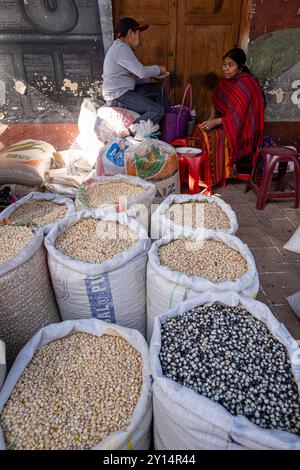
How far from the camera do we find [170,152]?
2.79 metres

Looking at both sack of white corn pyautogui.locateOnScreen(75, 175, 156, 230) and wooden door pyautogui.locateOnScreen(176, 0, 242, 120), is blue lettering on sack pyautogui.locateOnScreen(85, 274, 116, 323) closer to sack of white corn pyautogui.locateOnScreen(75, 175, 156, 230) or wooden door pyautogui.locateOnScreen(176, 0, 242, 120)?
sack of white corn pyautogui.locateOnScreen(75, 175, 156, 230)

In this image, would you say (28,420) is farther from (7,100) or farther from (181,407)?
(7,100)

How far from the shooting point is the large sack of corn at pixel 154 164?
2631mm

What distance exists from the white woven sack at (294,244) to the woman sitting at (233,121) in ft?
4.31

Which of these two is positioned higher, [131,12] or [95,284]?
[131,12]

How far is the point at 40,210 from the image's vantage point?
2166 mm

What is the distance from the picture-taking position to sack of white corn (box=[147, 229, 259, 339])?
1466 millimetres

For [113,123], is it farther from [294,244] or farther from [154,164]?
[294,244]

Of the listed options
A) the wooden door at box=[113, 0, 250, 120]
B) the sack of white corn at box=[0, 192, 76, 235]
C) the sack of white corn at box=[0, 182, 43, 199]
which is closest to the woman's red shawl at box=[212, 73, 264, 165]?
the wooden door at box=[113, 0, 250, 120]

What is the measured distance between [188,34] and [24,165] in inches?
99.3

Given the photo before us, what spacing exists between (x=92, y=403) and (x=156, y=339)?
12.9 inches

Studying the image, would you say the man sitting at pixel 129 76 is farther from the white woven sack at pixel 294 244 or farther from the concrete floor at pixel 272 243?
the white woven sack at pixel 294 244
